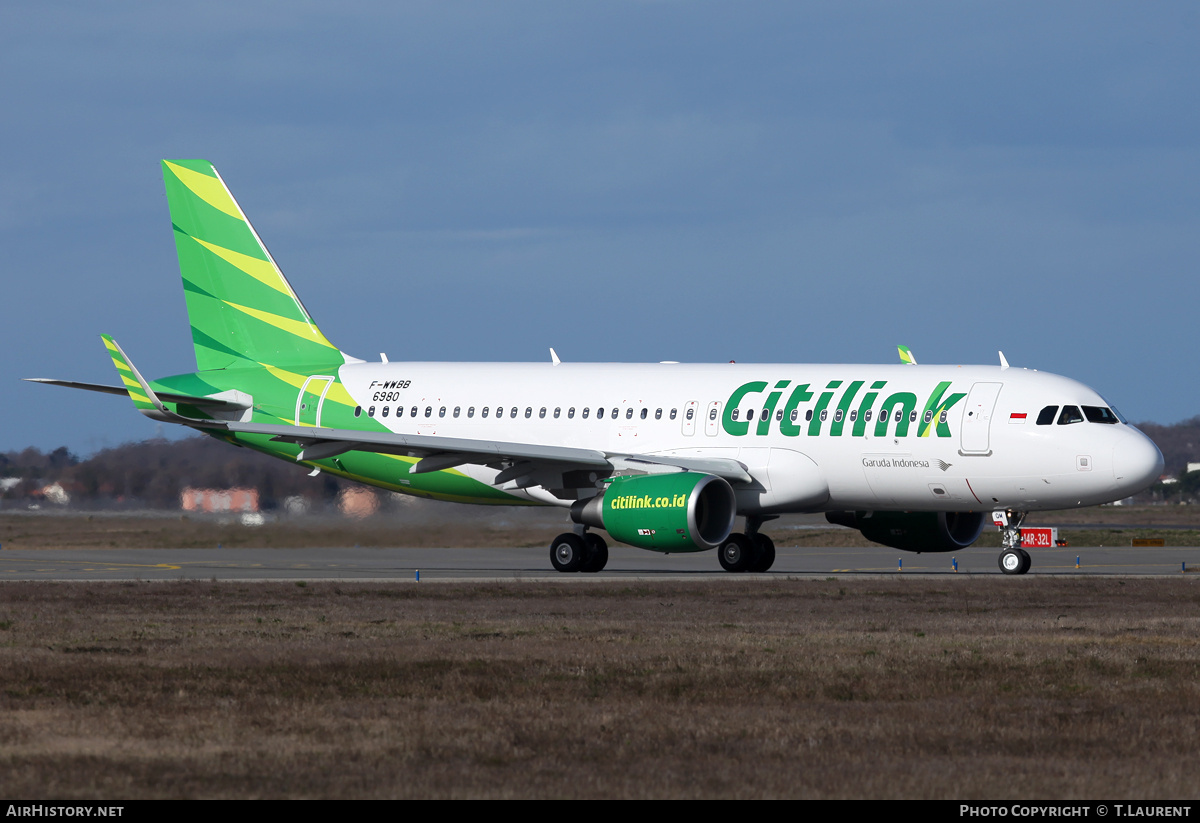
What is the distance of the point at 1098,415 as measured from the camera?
91.7 feet

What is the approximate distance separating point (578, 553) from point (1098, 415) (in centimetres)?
989

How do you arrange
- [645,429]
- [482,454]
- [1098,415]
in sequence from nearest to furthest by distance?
[1098,415], [482,454], [645,429]

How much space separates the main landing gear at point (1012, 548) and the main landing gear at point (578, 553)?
7445mm

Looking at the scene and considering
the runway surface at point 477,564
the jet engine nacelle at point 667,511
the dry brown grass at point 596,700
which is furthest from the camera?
the runway surface at point 477,564

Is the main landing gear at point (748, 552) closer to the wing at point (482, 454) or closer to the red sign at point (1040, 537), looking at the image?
the wing at point (482, 454)

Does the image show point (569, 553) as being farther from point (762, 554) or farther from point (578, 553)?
point (762, 554)

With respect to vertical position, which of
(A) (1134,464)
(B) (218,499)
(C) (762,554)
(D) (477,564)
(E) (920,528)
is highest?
(A) (1134,464)

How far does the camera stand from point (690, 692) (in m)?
12.2

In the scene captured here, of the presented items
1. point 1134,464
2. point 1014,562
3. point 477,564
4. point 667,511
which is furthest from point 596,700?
point 477,564

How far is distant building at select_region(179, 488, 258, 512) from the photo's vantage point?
3750 cm

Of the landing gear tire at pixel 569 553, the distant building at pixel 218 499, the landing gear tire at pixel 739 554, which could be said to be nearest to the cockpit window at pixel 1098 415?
the landing gear tire at pixel 739 554

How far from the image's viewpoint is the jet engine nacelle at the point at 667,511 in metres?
27.7
